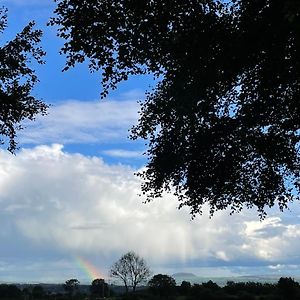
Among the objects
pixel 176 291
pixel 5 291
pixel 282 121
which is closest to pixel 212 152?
pixel 282 121

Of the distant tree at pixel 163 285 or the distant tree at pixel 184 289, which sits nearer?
the distant tree at pixel 184 289

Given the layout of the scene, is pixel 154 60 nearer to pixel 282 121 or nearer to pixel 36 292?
pixel 282 121

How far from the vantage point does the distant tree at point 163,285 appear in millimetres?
99863

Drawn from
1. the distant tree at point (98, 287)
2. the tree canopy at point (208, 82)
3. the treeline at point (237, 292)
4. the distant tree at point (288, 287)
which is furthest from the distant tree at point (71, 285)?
the tree canopy at point (208, 82)

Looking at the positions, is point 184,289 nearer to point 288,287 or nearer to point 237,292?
point 237,292

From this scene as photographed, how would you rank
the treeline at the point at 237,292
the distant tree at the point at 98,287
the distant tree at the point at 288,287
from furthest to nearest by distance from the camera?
the distant tree at the point at 98,287
the treeline at the point at 237,292
the distant tree at the point at 288,287

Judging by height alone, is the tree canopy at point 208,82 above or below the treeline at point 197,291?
above

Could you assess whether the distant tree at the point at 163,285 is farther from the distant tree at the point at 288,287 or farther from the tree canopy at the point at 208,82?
the tree canopy at the point at 208,82

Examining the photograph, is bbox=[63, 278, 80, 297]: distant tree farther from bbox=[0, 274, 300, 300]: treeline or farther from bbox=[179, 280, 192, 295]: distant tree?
bbox=[179, 280, 192, 295]: distant tree

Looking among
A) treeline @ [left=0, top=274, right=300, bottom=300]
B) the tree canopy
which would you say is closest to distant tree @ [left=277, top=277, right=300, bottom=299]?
treeline @ [left=0, top=274, right=300, bottom=300]

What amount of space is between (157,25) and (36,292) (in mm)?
153823

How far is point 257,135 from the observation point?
18.7 metres

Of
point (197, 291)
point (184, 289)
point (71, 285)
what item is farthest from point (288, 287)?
point (71, 285)

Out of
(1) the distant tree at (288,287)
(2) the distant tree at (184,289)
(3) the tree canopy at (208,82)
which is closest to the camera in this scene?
(3) the tree canopy at (208,82)
